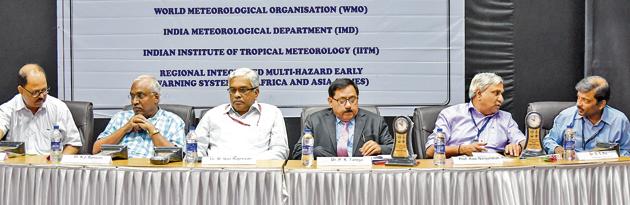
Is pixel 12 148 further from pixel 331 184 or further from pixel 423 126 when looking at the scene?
pixel 423 126

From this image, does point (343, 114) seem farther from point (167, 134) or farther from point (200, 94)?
point (200, 94)

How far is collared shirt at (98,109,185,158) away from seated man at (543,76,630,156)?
1970mm

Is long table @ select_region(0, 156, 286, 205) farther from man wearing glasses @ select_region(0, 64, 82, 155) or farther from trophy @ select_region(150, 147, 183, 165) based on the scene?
man wearing glasses @ select_region(0, 64, 82, 155)

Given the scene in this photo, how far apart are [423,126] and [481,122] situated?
32 cm

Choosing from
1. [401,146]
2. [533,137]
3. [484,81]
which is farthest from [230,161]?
[484,81]

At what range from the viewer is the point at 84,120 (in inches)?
179

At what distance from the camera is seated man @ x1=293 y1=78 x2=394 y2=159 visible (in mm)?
4121

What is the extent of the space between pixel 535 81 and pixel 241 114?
2.15 m

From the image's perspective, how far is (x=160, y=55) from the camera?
5.15 m

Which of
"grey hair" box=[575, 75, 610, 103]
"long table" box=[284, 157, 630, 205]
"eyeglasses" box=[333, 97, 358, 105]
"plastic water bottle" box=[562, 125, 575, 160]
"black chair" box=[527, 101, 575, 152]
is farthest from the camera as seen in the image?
"black chair" box=[527, 101, 575, 152]

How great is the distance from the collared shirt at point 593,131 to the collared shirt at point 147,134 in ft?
6.47

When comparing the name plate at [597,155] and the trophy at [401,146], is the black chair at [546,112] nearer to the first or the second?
the name plate at [597,155]

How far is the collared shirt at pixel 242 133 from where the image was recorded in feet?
13.8

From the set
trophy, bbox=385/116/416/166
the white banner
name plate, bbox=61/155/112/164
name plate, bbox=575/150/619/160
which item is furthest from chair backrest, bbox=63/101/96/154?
name plate, bbox=575/150/619/160
